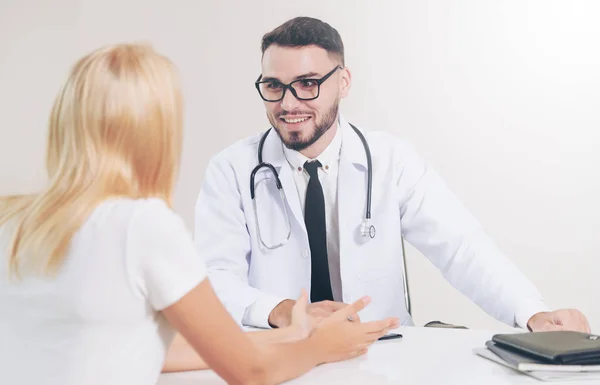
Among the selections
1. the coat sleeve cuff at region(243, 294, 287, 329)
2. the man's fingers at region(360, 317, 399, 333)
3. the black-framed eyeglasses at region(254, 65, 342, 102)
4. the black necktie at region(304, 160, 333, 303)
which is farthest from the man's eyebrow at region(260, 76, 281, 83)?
the man's fingers at region(360, 317, 399, 333)

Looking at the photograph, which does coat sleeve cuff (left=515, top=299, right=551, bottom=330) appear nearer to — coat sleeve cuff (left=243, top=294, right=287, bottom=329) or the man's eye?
coat sleeve cuff (left=243, top=294, right=287, bottom=329)

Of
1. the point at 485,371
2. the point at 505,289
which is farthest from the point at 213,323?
the point at 505,289

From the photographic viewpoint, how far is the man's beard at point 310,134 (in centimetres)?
250

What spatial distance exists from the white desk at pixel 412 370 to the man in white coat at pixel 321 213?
2.14 feet

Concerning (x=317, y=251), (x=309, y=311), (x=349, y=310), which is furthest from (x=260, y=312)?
(x=349, y=310)

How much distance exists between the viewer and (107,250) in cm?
104

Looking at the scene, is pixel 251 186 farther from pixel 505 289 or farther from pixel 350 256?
pixel 505 289

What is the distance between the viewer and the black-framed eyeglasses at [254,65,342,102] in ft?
8.38

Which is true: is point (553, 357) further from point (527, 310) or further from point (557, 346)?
point (527, 310)

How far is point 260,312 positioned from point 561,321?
821 millimetres

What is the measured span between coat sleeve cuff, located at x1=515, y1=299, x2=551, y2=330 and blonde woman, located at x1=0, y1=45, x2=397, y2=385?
1.07m

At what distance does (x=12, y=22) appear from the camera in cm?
299

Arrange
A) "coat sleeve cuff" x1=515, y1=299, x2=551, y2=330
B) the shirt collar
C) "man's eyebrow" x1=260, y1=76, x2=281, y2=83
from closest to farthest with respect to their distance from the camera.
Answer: "coat sleeve cuff" x1=515, y1=299, x2=551, y2=330 → the shirt collar → "man's eyebrow" x1=260, y1=76, x2=281, y2=83

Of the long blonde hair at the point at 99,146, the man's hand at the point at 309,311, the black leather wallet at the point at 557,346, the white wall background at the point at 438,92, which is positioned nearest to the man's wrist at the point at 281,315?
the man's hand at the point at 309,311
